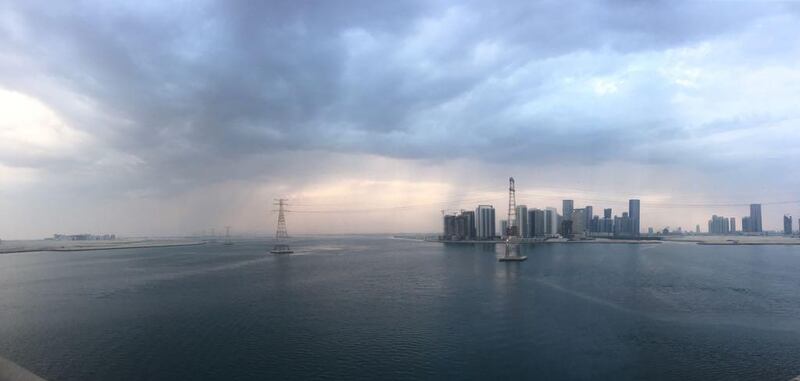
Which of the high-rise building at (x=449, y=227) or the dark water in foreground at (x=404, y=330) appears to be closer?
the dark water in foreground at (x=404, y=330)

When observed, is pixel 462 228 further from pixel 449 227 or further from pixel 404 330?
pixel 404 330

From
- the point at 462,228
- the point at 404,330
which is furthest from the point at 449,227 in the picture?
the point at 404,330

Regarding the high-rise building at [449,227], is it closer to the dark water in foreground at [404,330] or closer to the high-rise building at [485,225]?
the high-rise building at [485,225]

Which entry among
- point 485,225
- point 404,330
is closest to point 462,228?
point 485,225

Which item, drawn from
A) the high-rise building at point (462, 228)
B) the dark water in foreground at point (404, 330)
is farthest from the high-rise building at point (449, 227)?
the dark water in foreground at point (404, 330)

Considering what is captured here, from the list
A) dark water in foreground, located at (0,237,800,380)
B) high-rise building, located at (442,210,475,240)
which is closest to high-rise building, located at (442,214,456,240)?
high-rise building, located at (442,210,475,240)

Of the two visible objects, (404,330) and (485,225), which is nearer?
(404,330)

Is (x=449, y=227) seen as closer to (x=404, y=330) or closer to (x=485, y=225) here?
(x=485, y=225)

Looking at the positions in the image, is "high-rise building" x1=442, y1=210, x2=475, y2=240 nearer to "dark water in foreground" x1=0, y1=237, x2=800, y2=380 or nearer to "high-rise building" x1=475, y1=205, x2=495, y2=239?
"high-rise building" x1=475, y1=205, x2=495, y2=239

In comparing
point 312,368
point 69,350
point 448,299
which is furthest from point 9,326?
point 448,299

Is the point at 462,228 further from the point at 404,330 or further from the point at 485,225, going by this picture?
the point at 404,330
